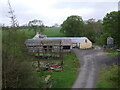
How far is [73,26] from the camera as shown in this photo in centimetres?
2055

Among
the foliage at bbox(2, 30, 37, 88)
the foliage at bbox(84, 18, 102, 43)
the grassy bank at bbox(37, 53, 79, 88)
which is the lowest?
the grassy bank at bbox(37, 53, 79, 88)

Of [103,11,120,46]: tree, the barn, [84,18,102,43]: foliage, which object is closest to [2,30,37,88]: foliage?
[103,11,120,46]: tree

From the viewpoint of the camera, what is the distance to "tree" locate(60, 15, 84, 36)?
20.2 meters

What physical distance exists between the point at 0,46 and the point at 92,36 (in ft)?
57.2

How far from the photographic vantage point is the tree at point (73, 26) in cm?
2023

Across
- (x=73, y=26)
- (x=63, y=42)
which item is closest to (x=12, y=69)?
(x=63, y=42)

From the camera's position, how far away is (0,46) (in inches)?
201

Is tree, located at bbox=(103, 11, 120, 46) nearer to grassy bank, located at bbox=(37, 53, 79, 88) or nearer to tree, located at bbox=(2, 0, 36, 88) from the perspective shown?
grassy bank, located at bbox=(37, 53, 79, 88)

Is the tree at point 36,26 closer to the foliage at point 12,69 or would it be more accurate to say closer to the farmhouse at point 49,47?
the farmhouse at point 49,47

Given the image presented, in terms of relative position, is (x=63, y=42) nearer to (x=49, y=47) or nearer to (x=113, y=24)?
(x=49, y=47)

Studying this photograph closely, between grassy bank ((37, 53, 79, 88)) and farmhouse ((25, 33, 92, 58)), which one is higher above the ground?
farmhouse ((25, 33, 92, 58))

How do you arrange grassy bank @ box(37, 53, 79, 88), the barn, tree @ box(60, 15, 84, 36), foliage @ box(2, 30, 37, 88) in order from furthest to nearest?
tree @ box(60, 15, 84, 36), the barn, grassy bank @ box(37, 53, 79, 88), foliage @ box(2, 30, 37, 88)

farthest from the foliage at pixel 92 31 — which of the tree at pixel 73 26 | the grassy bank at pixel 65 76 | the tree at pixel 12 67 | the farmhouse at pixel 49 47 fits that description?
the tree at pixel 12 67

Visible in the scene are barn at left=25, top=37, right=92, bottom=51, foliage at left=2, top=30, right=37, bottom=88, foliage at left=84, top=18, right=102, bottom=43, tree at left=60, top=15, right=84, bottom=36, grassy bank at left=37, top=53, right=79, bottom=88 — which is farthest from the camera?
foliage at left=84, top=18, right=102, bottom=43
